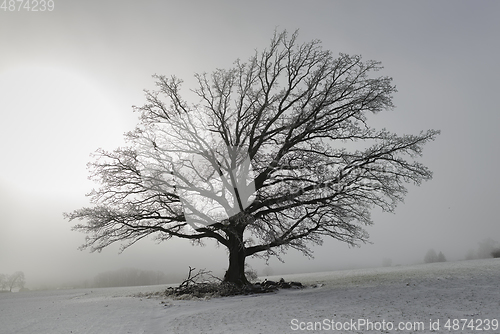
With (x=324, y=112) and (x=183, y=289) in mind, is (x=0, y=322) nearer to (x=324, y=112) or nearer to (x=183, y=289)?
(x=183, y=289)

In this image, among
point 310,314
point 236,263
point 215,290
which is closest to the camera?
point 310,314

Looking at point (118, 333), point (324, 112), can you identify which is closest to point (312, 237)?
point (324, 112)

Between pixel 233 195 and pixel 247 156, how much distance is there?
212 centimetres

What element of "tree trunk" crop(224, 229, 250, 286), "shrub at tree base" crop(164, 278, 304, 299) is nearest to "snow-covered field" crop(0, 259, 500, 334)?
"shrub at tree base" crop(164, 278, 304, 299)

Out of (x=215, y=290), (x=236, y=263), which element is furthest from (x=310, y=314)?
(x=236, y=263)

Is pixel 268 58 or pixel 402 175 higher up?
pixel 268 58

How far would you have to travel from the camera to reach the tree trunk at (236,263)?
47.6ft

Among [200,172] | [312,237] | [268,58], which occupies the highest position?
[268,58]

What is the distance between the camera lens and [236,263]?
15.0 metres

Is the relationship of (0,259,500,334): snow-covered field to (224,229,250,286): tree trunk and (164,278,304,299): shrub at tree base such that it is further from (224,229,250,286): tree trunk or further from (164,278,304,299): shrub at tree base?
(224,229,250,286): tree trunk

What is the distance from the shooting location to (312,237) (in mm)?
15586

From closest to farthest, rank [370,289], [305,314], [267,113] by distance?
[305,314], [370,289], [267,113]

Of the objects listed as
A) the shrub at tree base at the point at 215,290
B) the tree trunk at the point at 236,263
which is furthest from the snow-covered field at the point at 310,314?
the tree trunk at the point at 236,263

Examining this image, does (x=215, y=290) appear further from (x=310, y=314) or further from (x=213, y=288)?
(x=310, y=314)
